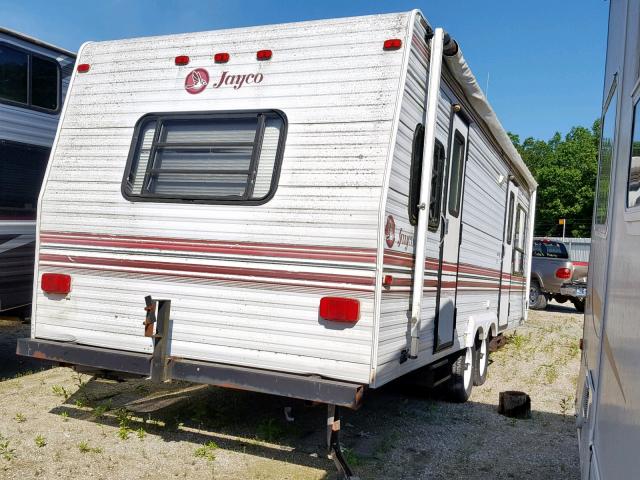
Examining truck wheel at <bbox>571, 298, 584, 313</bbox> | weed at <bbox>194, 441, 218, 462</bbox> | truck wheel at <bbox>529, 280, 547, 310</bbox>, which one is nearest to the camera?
weed at <bbox>194, 441, 218, 462</bbox>

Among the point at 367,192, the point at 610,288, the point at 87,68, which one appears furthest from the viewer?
the point at 87,68

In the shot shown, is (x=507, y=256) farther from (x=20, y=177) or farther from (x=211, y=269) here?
(x=20, y=177)

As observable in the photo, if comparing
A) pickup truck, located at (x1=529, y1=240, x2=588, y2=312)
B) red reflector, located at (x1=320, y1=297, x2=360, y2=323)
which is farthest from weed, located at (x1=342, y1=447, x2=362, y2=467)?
pickup truck, located at (x1=529, y1=240, x2=588, y2=312)

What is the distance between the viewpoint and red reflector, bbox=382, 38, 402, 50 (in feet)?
14.0

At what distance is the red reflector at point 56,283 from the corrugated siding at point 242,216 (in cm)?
6

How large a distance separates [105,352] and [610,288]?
11.3ft

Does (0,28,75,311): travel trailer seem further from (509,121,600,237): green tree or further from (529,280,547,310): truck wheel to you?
(509,121,600,237): green tree

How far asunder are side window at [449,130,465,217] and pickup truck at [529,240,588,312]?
393 inches

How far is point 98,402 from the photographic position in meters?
5.81

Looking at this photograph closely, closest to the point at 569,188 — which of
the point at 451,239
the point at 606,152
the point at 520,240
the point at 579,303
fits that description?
the point at 579,303

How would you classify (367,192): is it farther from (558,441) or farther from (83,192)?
(558,441)


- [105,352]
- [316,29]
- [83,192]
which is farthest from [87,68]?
[105,352]

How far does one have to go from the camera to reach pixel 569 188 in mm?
45281

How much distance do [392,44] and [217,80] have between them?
4.36 ft
